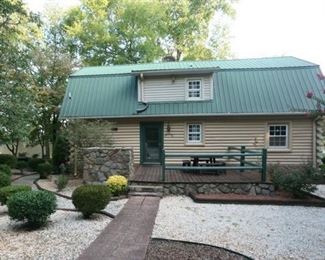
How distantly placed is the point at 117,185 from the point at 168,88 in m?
6.73

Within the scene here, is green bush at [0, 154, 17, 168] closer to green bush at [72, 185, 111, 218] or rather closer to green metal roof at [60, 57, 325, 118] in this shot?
green metal roof at [60, 57, 325, 118]

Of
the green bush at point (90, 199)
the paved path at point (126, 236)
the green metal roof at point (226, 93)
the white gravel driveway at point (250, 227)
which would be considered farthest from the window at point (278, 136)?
the green bush at point (90, 199)

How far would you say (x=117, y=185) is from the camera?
31.2ft

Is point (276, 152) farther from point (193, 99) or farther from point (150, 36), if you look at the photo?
point (150, 36)

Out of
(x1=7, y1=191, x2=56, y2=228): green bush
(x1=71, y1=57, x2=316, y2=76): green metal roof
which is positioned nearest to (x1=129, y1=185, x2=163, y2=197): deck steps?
(x1=7, y1=191, x2=56, y2=228): green bush

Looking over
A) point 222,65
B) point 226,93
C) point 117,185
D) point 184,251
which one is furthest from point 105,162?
point 222,65

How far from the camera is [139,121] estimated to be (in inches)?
572

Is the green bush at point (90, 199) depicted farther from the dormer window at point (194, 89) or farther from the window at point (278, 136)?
the window at point (278, 136)

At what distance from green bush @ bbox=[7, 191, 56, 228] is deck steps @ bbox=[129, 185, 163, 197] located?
3546 mm

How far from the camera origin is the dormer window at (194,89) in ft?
48.6

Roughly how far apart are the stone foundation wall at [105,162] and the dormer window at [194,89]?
17.7 ft

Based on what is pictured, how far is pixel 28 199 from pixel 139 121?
8.69 meters

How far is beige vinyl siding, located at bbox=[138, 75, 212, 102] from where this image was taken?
48.6 ft

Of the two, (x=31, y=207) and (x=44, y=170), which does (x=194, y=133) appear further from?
(x=31, y=207)
